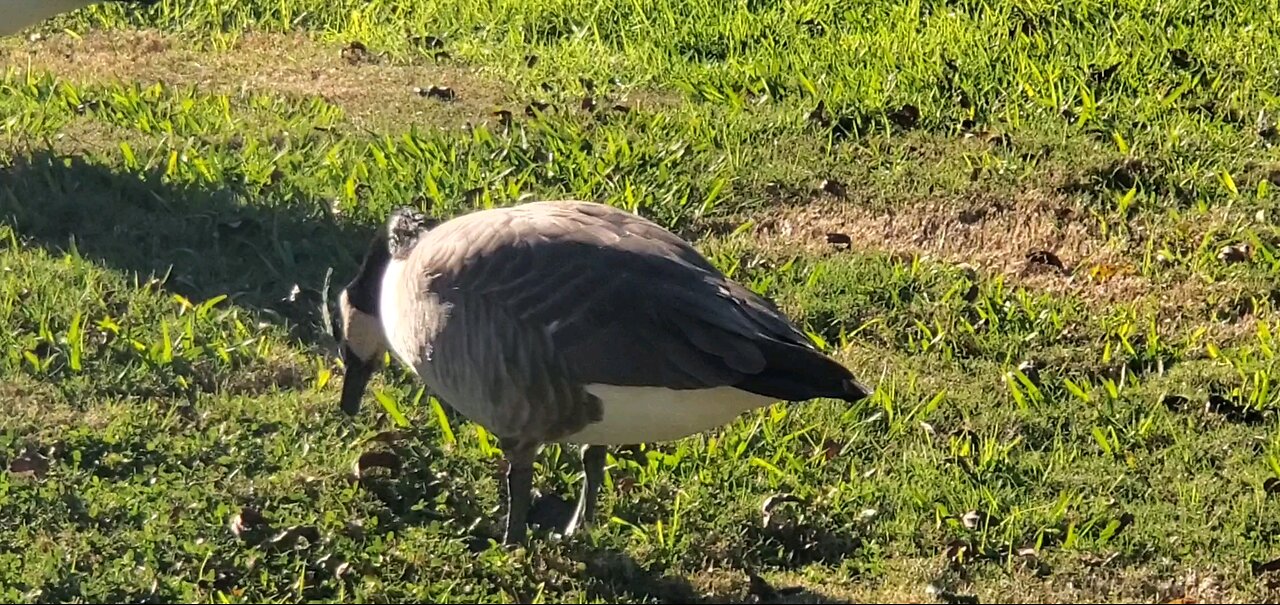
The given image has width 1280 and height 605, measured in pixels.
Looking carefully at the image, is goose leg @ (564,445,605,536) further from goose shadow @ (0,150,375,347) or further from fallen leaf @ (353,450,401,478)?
goose shadow @ (0,150,375,347)

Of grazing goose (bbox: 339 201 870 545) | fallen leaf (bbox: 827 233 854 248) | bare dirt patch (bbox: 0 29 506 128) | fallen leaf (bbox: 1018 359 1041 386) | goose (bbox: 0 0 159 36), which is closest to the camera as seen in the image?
grazing goose (bbox: 339 201 870 545)

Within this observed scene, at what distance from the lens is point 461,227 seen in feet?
15.7

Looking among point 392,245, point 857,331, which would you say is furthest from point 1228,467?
point 392,245

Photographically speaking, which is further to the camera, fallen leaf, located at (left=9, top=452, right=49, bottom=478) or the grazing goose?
fallen leaf, located at (left=9, top=452, right=49, bottom=478)

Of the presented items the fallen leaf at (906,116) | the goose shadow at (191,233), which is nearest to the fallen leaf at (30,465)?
the goose shadow at (191,233)

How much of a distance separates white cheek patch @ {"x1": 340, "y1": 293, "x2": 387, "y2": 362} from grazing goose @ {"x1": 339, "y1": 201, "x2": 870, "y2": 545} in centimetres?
39

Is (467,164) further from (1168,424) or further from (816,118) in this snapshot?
(1168,424)

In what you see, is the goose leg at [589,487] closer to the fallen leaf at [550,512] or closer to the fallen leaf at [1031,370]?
the fallen leaf at [550,512]

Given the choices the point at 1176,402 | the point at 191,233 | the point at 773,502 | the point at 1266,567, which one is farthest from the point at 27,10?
the point at 1266,567

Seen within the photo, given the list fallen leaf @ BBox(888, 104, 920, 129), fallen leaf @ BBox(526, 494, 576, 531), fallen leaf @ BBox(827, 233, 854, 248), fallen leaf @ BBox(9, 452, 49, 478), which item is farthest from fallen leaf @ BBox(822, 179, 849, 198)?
fallen leaf @ BBox(9, 452, 49, 478)

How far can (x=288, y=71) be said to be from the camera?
27.5 feet

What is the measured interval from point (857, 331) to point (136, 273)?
2428 mm

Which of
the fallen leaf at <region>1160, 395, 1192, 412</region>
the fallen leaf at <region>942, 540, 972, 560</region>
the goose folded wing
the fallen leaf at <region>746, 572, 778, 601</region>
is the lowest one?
the fallen leaf at <region>1160, 395, 1192, 412</region>

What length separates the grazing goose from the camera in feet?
14.2
